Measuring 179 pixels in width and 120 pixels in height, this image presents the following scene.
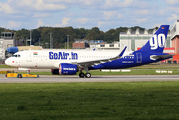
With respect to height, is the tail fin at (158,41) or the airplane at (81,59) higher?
the tail fin at (158,41)

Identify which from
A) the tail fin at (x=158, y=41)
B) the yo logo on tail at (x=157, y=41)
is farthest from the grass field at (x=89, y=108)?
the yo logo on tail at (x=157, y=41)

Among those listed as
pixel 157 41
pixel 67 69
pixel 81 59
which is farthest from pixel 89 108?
pixel 157 41

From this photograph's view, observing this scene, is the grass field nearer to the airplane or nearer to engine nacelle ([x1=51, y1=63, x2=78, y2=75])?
engine nacelle ([x1=51, y1=63, x2=78, y2=75])

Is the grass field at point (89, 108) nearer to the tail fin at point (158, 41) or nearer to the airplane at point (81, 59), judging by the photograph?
the airplane at point (81, 59)

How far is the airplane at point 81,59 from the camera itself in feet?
123

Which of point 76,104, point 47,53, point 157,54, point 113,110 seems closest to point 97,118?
point 113,110

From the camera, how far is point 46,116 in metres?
12.4

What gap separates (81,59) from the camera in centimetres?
3897

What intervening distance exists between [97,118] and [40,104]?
183 inches

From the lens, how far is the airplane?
123 ft

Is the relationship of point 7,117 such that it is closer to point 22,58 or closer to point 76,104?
point 76,104

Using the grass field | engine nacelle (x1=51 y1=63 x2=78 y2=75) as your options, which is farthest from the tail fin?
the grass field

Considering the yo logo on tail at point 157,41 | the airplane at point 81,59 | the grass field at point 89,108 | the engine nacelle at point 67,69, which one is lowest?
the grass field at point 89,108

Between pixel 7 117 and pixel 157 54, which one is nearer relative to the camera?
pixel 7 117
